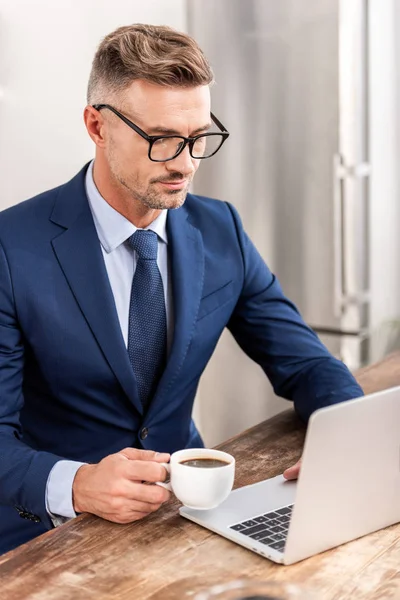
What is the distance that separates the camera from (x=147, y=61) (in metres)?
1.64

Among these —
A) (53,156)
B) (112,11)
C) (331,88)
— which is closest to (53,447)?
(53,156)

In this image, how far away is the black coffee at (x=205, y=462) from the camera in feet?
4.28

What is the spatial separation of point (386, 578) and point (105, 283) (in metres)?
0.81

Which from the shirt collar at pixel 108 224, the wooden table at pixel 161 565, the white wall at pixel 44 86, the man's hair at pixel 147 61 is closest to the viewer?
the wooden table at pixel 161 565

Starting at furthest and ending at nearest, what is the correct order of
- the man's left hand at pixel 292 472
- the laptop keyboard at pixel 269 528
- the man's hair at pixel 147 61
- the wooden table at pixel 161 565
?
the man's hair at pixel 147 61, the man's left hand at pixel 292 472, the laptop keyboard at pixel 269 528, the wooden table at pixel 161 565

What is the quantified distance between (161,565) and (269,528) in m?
0.17

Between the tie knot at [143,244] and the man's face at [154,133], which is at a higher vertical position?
the man's face at [154,133]

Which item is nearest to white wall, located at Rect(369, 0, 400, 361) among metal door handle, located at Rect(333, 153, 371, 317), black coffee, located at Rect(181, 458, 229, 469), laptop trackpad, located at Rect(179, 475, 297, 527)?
metal door handle, located at Rect(333, 153, 371, 317)

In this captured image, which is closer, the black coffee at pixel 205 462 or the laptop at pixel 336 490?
the laptop at pixel 336 490

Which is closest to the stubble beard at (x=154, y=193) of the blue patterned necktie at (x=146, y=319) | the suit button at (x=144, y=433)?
the blue patterned necktie at (x=146, y=319)

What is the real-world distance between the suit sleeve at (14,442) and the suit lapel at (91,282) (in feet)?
0.40

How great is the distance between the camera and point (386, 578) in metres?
1.14

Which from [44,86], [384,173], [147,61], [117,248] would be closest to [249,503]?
[117,248]

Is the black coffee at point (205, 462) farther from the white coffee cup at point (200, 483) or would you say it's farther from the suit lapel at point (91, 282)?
the suit lapel at point (91, 282)
